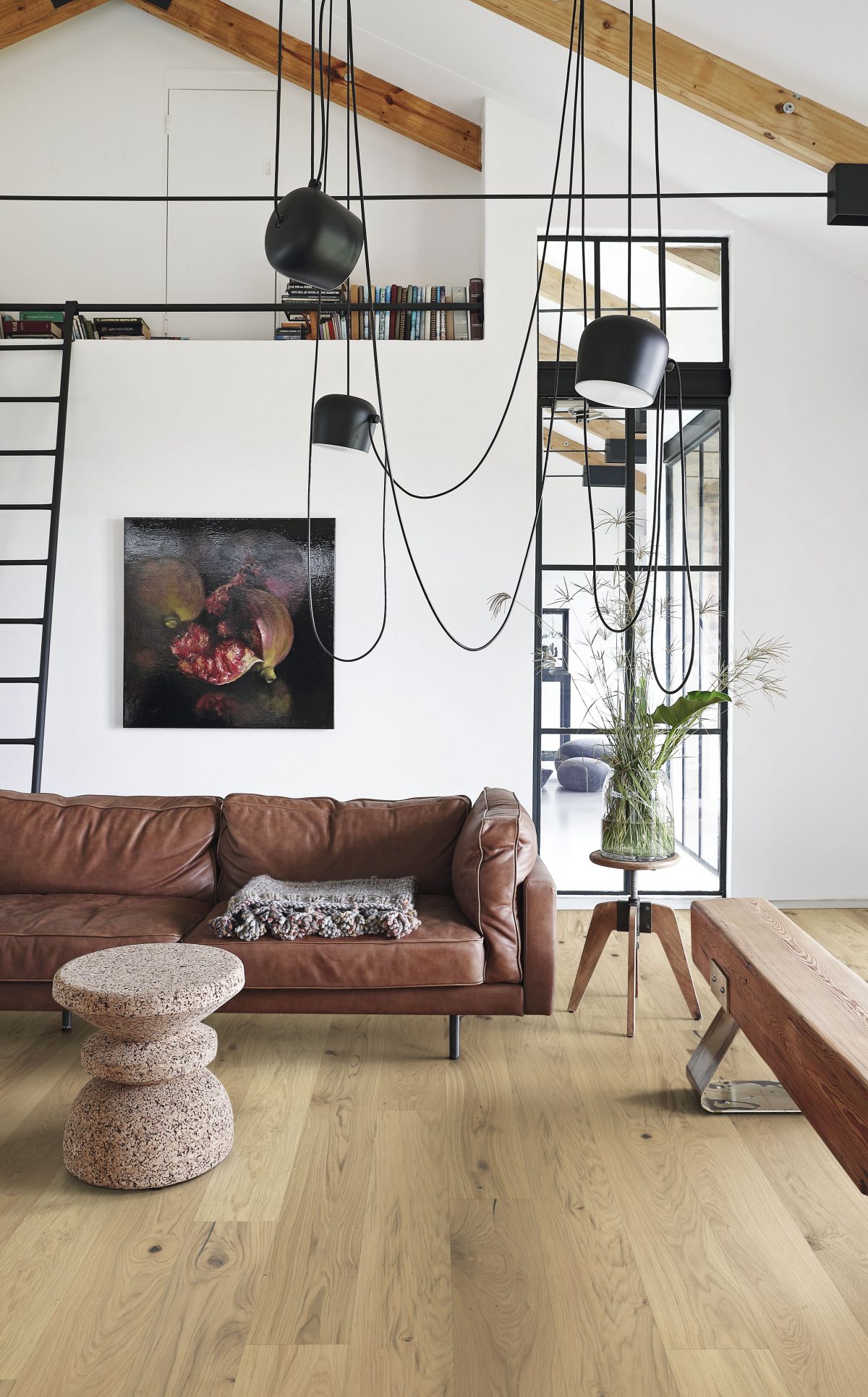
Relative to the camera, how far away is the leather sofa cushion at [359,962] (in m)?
3.29

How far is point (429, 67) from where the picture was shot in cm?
536

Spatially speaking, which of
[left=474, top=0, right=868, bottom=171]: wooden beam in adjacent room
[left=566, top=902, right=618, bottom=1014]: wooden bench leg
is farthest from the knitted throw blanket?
[left=474, top=0, right=868, bottom=171]: wooden beam in adjacent room

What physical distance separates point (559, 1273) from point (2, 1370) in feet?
3.63

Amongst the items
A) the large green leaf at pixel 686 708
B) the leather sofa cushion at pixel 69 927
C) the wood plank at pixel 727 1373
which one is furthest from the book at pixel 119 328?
the wood plank at pixel 727 1373

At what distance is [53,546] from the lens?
5.15m

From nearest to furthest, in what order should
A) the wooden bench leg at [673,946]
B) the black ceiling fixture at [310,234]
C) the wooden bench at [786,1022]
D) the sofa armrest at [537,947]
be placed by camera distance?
the wooden bench at [786,1022], the black ceiling fixture at [310,234], the sofa armrest at [537,947], the wooden bench leg at [673,946]

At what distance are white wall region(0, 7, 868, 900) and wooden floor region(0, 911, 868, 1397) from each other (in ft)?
7.22

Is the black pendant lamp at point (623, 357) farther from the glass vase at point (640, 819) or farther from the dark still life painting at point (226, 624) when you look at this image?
the dark still life painting at point (226, 624)

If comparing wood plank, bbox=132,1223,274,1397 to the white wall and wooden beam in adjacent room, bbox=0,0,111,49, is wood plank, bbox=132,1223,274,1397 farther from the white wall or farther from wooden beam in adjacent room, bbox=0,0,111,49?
wooden beam in adjacent room, bbox=0,0,111,49

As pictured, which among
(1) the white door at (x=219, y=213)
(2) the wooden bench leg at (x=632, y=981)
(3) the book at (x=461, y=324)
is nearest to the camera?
(2) the wooden bench leg at (x=632, y=981)

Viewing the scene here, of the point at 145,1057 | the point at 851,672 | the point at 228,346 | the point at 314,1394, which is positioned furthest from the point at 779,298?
the point at 314,1394

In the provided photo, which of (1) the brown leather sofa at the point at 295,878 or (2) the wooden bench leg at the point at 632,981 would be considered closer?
(1) the brown leather sofa at the point at 295,878

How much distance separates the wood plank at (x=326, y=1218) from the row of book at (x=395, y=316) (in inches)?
147

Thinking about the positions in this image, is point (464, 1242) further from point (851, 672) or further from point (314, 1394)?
point (851, 672)
